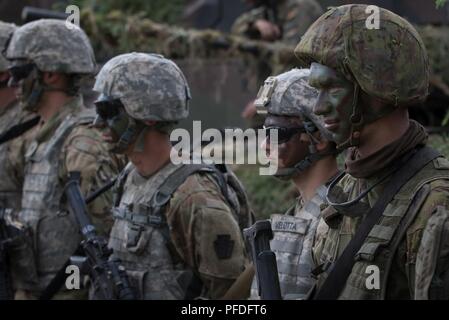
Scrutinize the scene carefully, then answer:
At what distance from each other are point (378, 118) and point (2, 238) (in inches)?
143

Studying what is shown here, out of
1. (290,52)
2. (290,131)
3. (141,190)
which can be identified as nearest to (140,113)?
(141,190)

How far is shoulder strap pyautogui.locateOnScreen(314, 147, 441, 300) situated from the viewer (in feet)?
11.8

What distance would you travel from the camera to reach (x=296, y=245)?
→ 4.68m

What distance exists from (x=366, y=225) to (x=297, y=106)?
4.66ft

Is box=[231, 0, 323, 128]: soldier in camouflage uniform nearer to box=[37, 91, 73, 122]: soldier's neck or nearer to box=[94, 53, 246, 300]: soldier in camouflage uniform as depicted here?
box=[37, 91, 73, 122]: soldier's neck

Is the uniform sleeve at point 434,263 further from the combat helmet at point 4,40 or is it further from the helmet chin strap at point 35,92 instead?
the combat helmet at point 4,40

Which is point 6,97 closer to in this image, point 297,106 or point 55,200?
point 55,200

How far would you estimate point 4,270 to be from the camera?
671 cm

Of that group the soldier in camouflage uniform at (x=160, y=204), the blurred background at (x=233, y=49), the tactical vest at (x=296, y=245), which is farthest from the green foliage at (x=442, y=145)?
the blurred background at (x=233, y=49)

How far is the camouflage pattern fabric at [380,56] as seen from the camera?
3623 millimetres

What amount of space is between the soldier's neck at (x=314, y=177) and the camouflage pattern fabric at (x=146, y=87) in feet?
4.01

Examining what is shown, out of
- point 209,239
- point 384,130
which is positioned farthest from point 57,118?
point 384,130

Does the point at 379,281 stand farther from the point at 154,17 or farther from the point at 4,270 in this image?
the point at 154,17

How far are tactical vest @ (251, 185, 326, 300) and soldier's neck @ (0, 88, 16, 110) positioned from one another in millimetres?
3690
